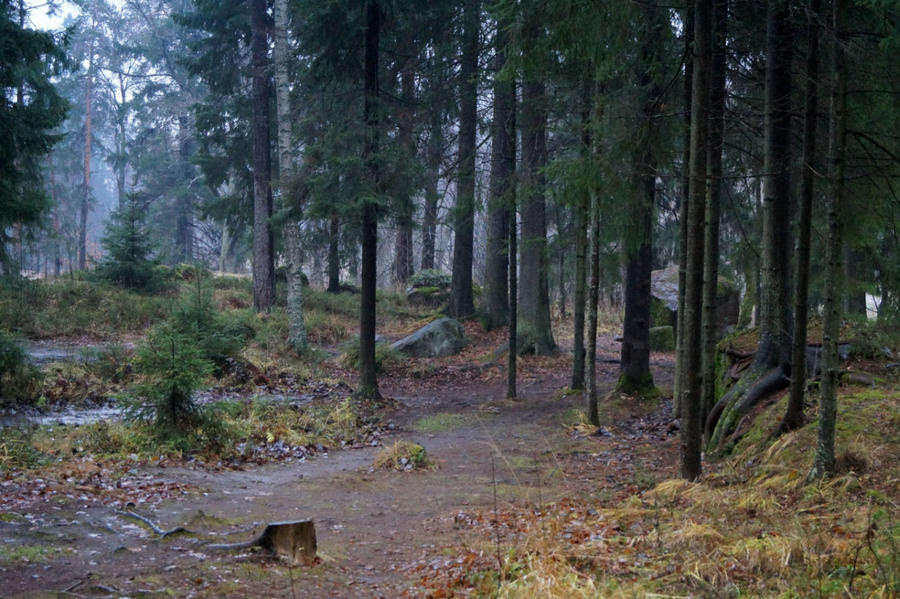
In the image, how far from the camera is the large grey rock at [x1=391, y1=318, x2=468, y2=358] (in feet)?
62.5

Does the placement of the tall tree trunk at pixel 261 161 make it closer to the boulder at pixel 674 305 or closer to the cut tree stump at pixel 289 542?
the boulder at pixel 674 305

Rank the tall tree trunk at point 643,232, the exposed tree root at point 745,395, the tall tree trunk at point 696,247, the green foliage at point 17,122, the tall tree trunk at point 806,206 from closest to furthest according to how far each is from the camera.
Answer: the tall tree trunk at point 696,247, the tall tree trunk at point 806,206, the exposed tree root at point 745,395, the tall tree trunk at point 643,232, the green foliage at point 17,122

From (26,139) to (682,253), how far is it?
35.0 feet

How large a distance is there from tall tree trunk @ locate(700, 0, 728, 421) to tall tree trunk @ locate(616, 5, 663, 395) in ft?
2.47

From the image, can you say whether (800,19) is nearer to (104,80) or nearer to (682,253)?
(682,253)


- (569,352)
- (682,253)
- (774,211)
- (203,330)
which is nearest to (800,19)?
(774,211)

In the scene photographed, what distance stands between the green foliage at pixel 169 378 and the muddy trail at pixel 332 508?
110cm

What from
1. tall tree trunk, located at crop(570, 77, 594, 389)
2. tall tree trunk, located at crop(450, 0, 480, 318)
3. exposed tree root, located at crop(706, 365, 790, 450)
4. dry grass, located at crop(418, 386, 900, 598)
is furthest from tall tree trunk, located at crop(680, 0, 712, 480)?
tall tree trunk, located at crop(450, 0, 480, 318)

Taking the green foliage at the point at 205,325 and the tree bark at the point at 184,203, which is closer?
the green foliage at the point at 205,325

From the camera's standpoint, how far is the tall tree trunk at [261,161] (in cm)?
2144

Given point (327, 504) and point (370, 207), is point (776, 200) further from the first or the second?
point (370, 207)

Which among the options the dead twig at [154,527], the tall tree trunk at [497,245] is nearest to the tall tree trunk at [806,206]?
the dead twig at [154,527]

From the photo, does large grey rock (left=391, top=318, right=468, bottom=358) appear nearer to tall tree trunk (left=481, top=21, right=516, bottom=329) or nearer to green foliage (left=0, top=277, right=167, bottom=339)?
tall tree trunk (left=481, top=21, right=516, bottom=329)

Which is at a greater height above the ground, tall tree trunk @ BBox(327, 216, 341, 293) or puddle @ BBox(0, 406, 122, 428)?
tall tree trunk @ BBox(327, 216, 341, 293)
